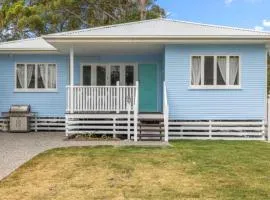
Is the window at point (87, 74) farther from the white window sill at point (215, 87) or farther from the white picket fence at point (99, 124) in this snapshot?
the white window sill at point (215, 87)

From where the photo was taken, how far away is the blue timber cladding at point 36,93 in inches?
703

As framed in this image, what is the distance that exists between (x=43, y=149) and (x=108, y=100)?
365 cm

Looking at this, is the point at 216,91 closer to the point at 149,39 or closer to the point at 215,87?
the point at 215,87

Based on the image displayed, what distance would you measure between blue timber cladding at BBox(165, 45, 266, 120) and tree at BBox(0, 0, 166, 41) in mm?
15689

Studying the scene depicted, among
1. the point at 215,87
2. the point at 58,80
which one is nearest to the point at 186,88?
the point at 215,87

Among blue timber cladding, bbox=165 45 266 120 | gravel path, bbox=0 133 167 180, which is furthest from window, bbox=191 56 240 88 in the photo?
gravel path, bbox=0 133 167 180

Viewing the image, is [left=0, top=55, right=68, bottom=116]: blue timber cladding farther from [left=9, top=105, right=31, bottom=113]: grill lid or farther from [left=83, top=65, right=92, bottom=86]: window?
[left=83, top=65, right=92, bottom=86]: window

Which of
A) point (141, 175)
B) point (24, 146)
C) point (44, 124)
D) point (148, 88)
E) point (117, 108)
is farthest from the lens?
point (44, 124)

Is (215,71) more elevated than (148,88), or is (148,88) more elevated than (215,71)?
(215,71)

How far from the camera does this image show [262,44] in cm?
1481

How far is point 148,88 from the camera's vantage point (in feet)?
58.3

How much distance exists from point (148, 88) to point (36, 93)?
15.3 feet

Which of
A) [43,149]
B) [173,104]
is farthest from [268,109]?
[43,149]

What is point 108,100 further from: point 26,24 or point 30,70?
point 26,24
